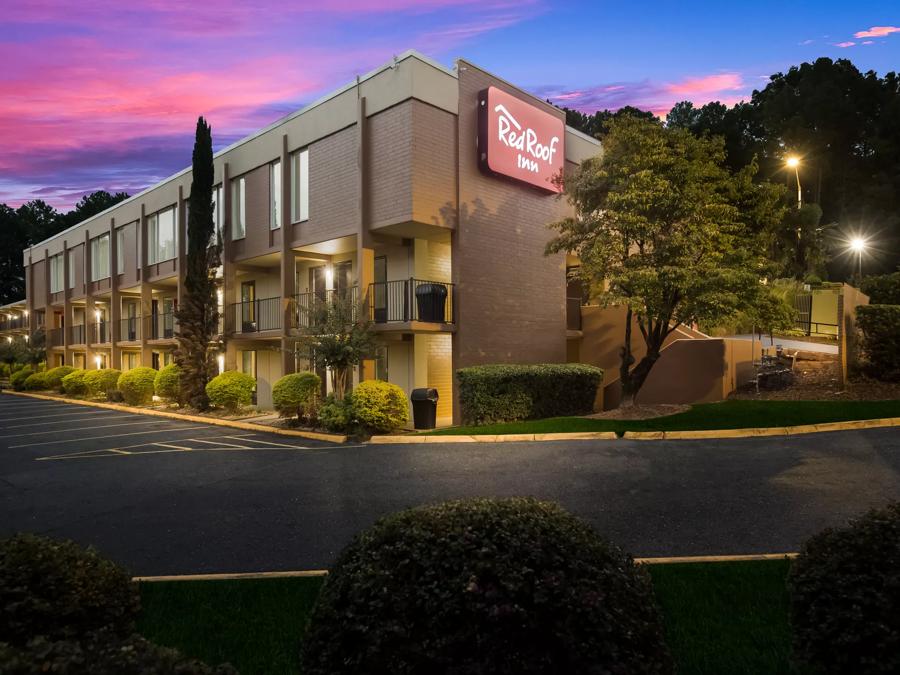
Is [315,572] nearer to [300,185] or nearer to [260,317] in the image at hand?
[300,185]

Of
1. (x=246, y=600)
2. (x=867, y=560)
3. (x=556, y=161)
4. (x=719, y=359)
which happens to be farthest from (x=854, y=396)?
(x=246, y=600)

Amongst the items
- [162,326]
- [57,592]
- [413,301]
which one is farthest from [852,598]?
[162,326]

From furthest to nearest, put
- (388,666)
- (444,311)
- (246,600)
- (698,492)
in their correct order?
1. (444,311)
2. (698,492)
3. (246,600)
4. (388,666)

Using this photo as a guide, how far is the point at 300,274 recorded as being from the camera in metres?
24.4

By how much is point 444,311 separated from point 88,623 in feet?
50.2

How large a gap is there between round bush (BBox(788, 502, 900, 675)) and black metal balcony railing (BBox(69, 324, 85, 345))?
4543cm

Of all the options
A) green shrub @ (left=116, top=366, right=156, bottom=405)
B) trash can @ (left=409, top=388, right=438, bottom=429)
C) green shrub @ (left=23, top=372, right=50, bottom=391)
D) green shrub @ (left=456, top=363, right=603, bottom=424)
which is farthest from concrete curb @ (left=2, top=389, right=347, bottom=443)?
green shrub @ (left=456, top=363, right=603, bottom=424)

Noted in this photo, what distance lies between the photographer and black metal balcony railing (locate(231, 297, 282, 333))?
23.7m

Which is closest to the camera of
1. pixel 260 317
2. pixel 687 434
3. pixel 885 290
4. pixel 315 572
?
pixel 315 572

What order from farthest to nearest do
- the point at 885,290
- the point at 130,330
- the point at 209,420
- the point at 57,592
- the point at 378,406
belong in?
the point at 130,330, the point at 885,290, the point at 209,420, the point at 378,406, the point at 57,592

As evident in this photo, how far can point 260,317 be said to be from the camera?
80.7ft

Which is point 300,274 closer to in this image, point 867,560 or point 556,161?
point 556,161

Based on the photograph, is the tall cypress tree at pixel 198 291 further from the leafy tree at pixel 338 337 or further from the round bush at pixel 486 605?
the round bush at pixel 486 605

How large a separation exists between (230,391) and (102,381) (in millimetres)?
12955
